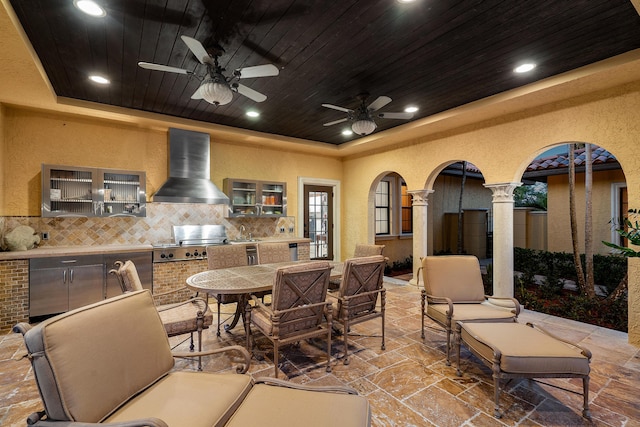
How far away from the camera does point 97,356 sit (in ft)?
4.33

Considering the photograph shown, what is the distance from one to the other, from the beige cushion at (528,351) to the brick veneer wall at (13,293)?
5.10 metres

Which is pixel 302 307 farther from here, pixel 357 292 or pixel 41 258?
pixel 41 258

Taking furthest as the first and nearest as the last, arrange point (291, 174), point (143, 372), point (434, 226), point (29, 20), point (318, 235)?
point (434, 226), point (318, 235), point (291, 174), point (29, 20), point (143, 372)

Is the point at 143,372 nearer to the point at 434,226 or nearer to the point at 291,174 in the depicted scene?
the point at 291,174

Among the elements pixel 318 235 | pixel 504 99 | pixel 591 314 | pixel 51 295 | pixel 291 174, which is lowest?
pixel 591 314

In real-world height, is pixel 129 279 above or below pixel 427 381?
above

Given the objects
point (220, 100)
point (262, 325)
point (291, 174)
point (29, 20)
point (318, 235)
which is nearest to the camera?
point (29, 20)

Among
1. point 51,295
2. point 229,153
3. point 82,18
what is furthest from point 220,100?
point 51,295

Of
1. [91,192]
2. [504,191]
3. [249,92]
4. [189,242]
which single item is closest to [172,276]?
[189,242]

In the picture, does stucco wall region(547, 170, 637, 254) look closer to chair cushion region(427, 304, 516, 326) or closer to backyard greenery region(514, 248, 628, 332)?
backyard greenery region(514, 248, 628, 332)

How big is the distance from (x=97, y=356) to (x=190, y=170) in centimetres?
418

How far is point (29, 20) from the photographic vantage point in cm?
235

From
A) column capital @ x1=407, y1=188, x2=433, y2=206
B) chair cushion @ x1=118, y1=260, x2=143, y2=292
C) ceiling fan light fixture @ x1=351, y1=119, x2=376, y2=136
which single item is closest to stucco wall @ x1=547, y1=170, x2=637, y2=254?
column capital @ x1=407, y1=188, x2=433, y2=206

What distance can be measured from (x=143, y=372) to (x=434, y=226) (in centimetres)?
858
